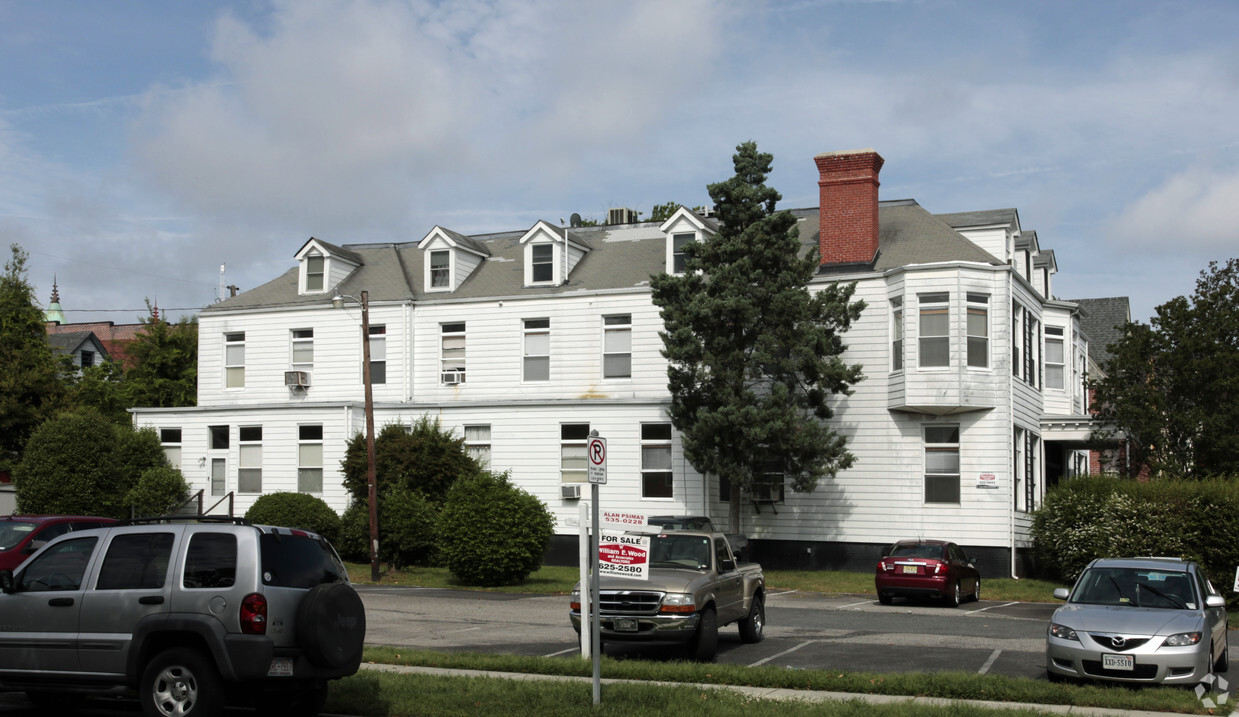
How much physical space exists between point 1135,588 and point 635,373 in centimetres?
2228

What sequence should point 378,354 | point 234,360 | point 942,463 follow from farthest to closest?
point 234,360, point 378,354, point 942,463

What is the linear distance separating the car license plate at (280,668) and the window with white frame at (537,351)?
2688 centimetres

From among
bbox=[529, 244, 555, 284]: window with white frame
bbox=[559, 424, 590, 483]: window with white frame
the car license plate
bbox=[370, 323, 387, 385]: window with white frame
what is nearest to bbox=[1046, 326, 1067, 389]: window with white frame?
bbox=[559, 424, 590, 483]: window with white frame

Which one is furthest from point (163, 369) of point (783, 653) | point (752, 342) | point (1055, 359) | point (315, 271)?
point (783, 653)

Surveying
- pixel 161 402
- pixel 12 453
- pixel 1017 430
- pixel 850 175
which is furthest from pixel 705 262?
pixel 161 402

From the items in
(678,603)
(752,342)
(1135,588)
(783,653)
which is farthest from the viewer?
(752,342)

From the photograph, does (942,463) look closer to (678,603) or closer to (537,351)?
(537,351)

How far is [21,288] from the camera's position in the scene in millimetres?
50531

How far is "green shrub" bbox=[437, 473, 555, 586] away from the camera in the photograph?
2872 cm

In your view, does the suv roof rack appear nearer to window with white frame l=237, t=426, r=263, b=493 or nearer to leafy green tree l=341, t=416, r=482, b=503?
leafy green tree l=341, t=416, r=482, b=503

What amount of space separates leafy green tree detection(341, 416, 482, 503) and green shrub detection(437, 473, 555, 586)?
517 centimetres

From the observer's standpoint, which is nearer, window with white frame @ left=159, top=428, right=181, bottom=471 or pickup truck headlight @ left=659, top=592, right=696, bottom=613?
pickup truck headlight @ left=659, top=592, right=696, bottom=613

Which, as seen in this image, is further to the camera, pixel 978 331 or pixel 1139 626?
pixel 978 331

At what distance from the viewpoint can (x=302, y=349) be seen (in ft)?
130
